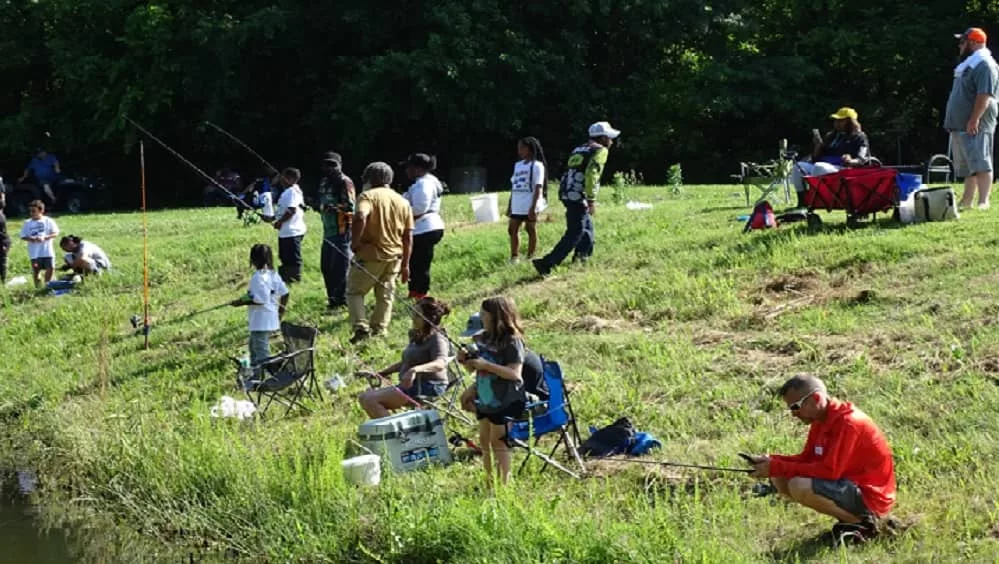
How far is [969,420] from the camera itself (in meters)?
7.52

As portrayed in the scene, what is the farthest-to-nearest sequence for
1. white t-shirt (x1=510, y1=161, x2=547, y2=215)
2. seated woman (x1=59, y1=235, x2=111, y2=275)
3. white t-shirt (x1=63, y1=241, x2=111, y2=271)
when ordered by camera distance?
white t-shirt (x1=63, y1=241, x2=111, y2=271) → seated woman (x1=59, y1=235, x2=111, y2=275) → white t-shirt (x1=510, y1=161, x2=547, y2=215)

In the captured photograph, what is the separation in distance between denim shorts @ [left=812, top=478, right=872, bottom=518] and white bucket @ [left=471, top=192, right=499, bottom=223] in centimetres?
1036

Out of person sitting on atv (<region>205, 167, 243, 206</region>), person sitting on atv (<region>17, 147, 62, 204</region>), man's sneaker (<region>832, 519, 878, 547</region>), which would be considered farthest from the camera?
person sitting on atv (<region>17, 147, 62, 204</region>)

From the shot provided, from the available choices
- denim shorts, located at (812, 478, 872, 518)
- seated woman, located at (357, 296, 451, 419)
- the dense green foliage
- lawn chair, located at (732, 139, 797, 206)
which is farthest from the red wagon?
the dense green foliage

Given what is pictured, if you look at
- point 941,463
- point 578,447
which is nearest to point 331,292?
point 578,447

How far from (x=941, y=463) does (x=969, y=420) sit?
1.95 ft

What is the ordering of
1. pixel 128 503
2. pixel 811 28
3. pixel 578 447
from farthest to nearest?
pixel 811 28, pixel 128 503, pixel 578 447

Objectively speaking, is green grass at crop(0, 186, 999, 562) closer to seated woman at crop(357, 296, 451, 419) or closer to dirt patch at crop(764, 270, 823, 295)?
dirt patch at crop(764, 270, 823, 295)

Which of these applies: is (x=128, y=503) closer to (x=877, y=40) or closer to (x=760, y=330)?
(x=760, y=330)

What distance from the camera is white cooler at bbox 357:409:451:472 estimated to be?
817cm

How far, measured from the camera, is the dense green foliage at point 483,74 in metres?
27.0

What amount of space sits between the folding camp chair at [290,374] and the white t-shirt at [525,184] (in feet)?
11.1

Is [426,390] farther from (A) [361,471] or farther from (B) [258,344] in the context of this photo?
(B) [258,344]

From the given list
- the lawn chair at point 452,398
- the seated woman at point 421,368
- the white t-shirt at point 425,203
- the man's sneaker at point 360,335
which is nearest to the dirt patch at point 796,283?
the lawn chair at point 452,398
